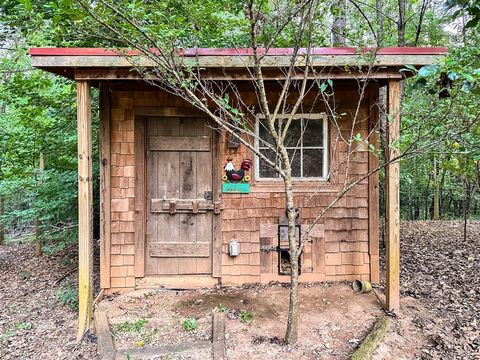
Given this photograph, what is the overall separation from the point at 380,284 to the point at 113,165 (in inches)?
132

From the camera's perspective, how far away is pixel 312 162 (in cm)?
412

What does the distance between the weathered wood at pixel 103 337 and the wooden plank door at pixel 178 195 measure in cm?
91

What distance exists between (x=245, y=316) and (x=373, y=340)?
110cm

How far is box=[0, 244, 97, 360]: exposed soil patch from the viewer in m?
2.94

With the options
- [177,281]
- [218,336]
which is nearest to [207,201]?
[177,281]

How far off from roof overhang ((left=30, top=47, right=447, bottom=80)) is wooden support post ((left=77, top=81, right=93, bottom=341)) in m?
0.23

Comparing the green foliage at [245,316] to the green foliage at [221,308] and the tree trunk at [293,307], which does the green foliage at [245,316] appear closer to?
the green foliage at [221,308]

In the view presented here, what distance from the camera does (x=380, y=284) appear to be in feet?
13.3

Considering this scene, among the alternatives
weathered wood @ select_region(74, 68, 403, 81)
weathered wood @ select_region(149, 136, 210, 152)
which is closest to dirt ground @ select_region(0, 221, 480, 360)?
weathered wood @ select_region(149, 136, 210, 152)

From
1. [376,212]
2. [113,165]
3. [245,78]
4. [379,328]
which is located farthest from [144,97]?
[379,328]

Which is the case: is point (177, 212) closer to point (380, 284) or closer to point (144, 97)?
point (144, 97)

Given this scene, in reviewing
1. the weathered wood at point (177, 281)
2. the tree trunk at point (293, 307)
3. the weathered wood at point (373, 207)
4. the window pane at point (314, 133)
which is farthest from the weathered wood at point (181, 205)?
the weathered wood at point (373, 207)

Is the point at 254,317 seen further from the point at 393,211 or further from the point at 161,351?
the point at 393,211

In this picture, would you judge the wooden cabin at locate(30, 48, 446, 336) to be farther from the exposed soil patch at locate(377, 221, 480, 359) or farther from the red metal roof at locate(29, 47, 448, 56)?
the red metal roof at locate(29, 47, 448, 56)
